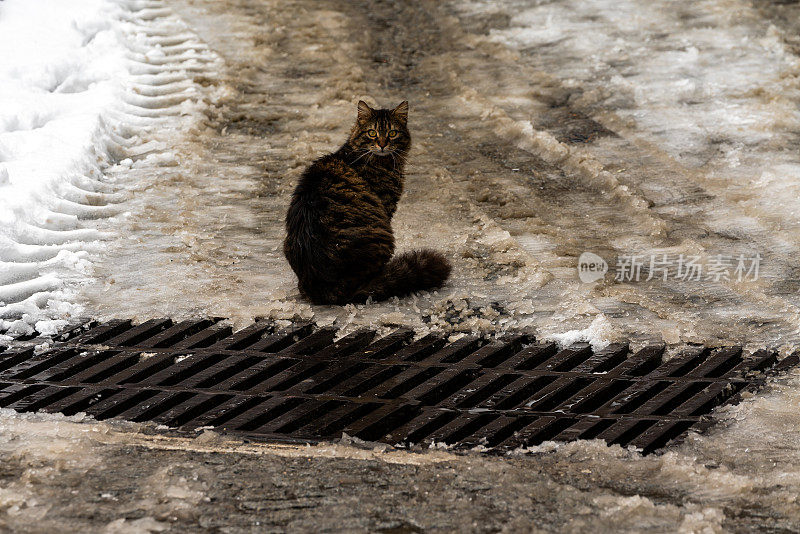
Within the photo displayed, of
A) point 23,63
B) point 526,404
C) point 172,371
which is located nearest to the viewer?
point 526,404

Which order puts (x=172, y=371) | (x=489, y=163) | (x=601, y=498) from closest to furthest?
(x=601, y=498) < (x=172, y=371) < (x=489, y=163)

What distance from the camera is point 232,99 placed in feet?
25.7

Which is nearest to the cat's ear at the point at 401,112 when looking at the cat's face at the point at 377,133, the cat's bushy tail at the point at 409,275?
the cat's face at the point at 377,133

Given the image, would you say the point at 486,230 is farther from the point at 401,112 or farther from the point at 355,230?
the point at 355,230

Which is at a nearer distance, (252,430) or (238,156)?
(252,430)

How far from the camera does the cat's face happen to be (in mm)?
5035

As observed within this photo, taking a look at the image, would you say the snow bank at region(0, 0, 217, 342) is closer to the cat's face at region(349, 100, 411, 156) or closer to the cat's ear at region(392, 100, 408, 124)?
the cat's face at region(349, 100, 411, 156)

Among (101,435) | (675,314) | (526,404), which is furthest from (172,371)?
(675,314)

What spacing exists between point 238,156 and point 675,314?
3712mm

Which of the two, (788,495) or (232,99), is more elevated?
(232,99)

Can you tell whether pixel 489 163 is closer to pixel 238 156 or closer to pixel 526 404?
pixel 238 156

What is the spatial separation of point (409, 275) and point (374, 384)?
0.85 metres

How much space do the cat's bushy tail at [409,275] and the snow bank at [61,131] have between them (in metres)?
1.68

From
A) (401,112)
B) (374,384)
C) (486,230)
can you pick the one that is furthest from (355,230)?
(486,230)
